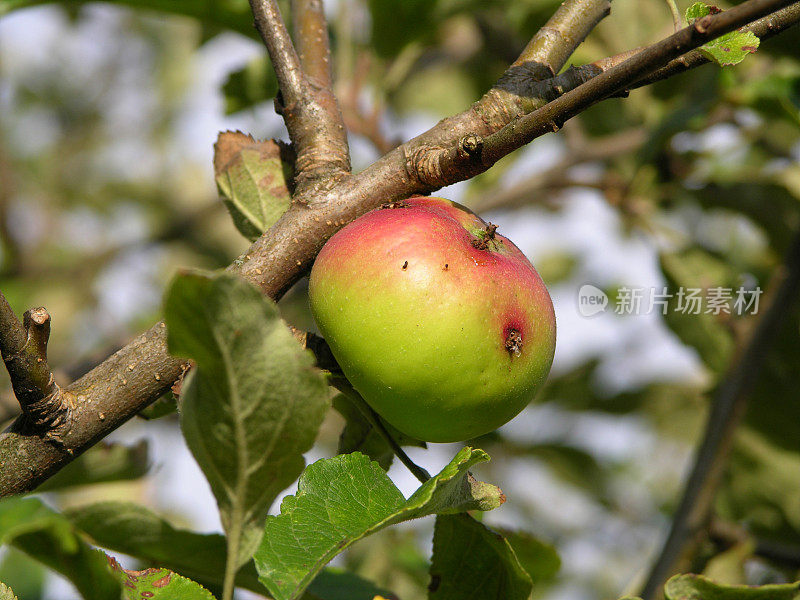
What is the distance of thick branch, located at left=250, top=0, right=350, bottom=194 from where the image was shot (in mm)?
860

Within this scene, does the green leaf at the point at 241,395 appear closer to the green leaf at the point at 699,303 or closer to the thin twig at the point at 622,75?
the thin twig at the point at 622,75

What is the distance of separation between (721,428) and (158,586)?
4.21 ft

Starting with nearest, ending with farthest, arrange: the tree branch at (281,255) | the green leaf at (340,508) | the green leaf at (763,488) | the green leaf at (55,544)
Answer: the green leaf at (55,544) < the green leaf at (340,508) < the tree branch at (281,255) < the green leaf at (763,488)

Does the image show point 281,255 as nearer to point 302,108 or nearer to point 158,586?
point 302,108

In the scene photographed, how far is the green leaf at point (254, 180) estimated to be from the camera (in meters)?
0.97

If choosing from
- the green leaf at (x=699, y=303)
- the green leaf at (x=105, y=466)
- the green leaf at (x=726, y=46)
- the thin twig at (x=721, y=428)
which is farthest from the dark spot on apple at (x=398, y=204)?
the green leaf at (x=699, y=303)

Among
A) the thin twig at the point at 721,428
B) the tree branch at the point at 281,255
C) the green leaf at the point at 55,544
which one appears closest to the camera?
the green leaf at the point at 55,544

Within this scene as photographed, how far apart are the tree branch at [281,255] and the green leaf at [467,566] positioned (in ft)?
1.13

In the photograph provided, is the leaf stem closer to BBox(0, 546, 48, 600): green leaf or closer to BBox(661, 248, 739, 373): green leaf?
BBox(0, 546, 48, 600): green leaf

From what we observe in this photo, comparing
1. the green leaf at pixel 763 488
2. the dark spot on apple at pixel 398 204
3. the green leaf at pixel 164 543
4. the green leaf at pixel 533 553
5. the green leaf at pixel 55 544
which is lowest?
the green leaf at pixel 763 488

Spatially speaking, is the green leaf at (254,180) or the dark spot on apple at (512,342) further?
the green leaf at (254,180)

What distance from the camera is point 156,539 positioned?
95cm

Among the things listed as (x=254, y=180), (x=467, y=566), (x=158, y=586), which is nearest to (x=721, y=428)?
(x=467, y=566)

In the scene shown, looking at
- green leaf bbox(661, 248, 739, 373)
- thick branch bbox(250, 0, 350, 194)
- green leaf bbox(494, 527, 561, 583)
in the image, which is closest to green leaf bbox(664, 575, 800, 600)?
green leaf bbox(494, 527, 561, 583)
